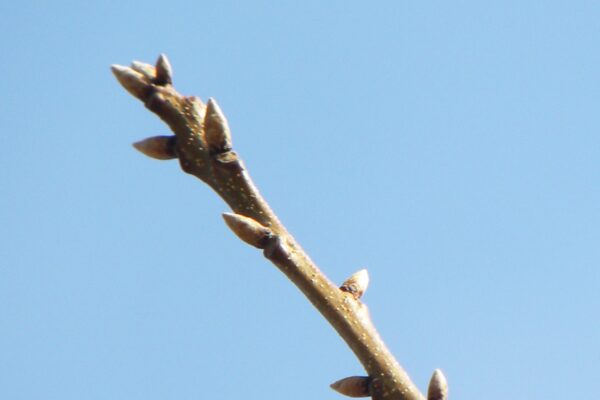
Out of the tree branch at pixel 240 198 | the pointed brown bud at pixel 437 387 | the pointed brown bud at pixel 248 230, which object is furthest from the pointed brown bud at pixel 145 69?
the pointed brown bud at pixel 437 387

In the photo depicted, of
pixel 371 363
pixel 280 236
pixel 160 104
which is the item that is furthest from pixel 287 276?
pixel 160 104

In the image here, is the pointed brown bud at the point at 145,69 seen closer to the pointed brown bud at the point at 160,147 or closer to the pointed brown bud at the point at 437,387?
the pointed brown bud at the point at 160,147

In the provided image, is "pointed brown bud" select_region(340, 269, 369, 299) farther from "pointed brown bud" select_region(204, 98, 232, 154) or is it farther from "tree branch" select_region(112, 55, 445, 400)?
"pointed brown bud" select_region(204, 98, 232, 154)

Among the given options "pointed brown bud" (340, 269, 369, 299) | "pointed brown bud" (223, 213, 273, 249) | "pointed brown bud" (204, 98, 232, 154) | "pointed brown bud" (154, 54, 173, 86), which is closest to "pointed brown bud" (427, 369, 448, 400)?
"pointed brown bud" (340, 269, 369, 299)

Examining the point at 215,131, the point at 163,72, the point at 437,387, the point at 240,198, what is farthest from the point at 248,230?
the point at 437,387

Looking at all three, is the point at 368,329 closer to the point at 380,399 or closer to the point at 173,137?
the point at 380,399
